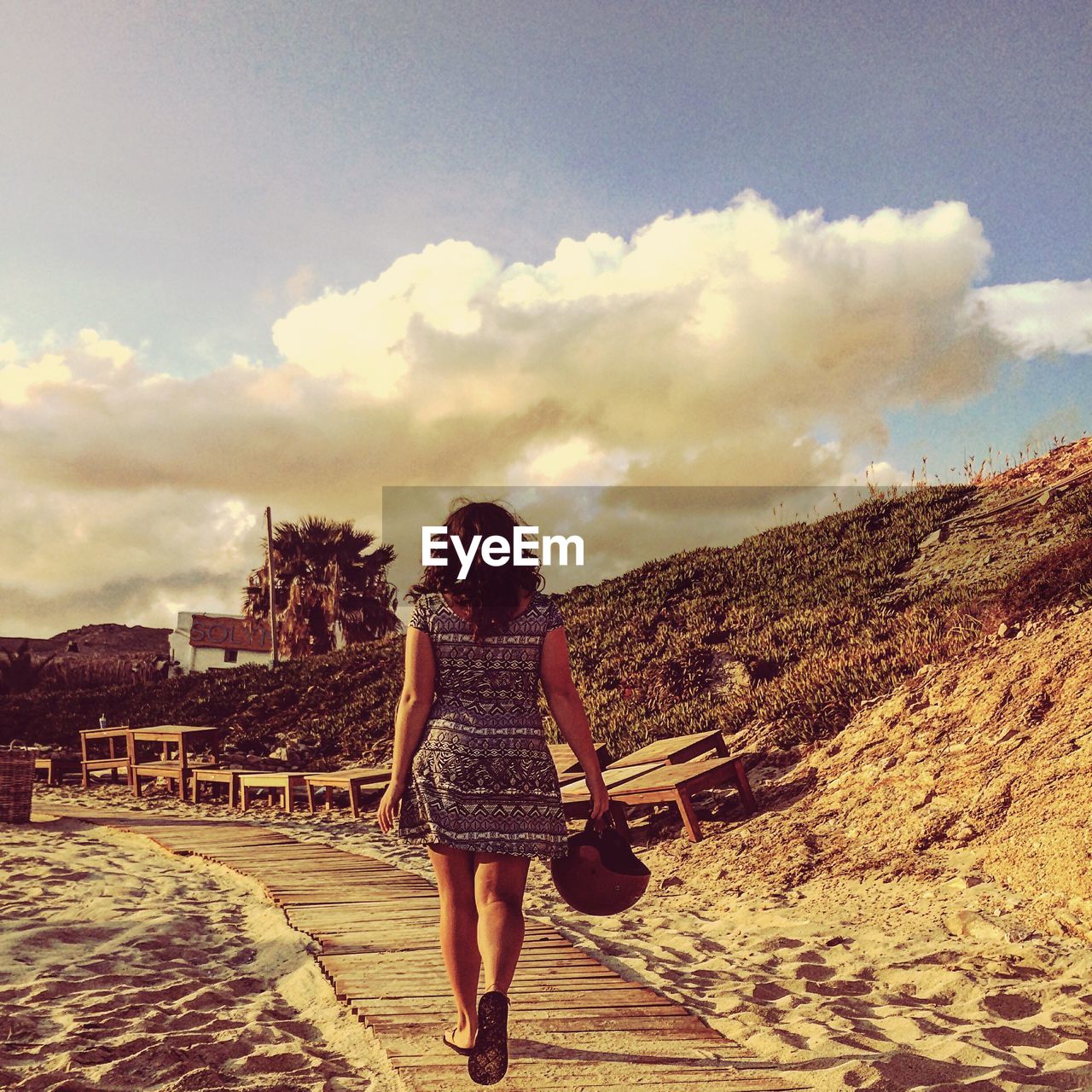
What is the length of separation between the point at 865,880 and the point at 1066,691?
270cm

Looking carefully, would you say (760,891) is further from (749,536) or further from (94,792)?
(749,536)

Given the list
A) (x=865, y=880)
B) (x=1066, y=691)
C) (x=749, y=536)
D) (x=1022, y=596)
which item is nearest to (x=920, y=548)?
(x=749, y=536)

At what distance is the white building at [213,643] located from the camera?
158ft

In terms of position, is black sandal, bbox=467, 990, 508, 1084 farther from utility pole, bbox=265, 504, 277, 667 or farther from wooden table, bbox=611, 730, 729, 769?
utility pole, bbox=265, 504, 277, 667

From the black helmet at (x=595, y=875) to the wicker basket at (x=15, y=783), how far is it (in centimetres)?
1014

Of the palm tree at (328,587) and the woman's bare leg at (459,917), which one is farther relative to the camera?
the palm tree at (328,587)

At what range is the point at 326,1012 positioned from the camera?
4.65m

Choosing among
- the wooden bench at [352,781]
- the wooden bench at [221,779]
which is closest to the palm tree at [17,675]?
the wooden bench at [221,779]

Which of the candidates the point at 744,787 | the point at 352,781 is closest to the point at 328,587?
the point at 352,781

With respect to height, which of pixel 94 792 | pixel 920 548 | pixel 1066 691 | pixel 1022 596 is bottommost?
pixel 94 792

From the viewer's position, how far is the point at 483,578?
3.32 meters

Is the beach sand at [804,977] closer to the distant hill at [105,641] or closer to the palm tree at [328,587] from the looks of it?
the palm tree at [328,587]

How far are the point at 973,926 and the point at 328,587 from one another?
30406mm

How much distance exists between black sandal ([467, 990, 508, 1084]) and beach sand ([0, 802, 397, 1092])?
25.0 inches
